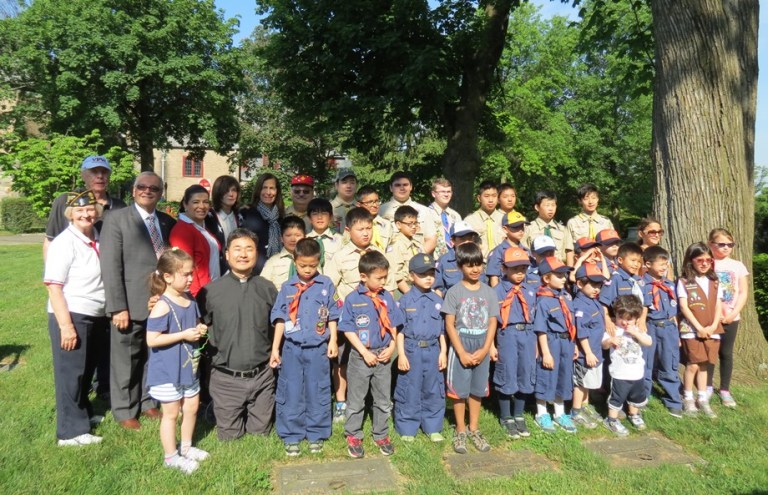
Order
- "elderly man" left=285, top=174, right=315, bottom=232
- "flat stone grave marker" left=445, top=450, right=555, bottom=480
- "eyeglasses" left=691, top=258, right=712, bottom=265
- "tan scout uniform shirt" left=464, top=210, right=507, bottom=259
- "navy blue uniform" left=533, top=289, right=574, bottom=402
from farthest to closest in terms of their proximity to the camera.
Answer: "tan scout uniform shirt" left=464, top=210, right=507, bottom=259 → "elderly man" left=285, top=174, right=315, bottom=232 → "eyeglasses" left=691, top=258, right=712, bottom=265 → "navy blue uniform" left=533, top=289, right=574, bottom=402 → "flat stone grave marker" left=445, top=450, right=555, bottom=480

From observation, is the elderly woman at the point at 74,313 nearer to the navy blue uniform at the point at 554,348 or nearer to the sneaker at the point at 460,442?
the sneaker at the point at 460,442

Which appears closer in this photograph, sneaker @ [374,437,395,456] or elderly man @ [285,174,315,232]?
sneaker @ [374,437,395,456]

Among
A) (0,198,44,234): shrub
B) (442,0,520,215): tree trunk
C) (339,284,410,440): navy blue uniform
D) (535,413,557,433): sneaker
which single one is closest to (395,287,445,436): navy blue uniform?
(339,284,410,440): navy blue uniform

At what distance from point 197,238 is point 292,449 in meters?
1.93

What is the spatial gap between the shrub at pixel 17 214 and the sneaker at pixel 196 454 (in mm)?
30638

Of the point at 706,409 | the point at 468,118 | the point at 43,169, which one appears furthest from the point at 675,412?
the point at 43,169

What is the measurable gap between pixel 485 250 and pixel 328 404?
102 inches

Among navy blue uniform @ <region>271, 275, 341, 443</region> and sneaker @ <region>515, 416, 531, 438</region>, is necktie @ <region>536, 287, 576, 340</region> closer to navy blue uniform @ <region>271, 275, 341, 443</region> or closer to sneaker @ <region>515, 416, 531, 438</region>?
sneaker @ <region>515, 416, 531, 438</region>

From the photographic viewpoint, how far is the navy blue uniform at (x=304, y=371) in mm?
4059

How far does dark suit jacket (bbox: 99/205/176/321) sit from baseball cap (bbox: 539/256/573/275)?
11.1 ft

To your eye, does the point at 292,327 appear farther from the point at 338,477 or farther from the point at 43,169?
the point at 43,169

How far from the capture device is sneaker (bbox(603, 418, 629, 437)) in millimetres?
4380

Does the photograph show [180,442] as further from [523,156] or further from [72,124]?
[523,156]

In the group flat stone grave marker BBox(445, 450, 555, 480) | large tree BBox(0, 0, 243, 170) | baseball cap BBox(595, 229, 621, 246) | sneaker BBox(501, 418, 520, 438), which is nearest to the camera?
flat stone grave marker BBox(445, 450, 555, 480)
